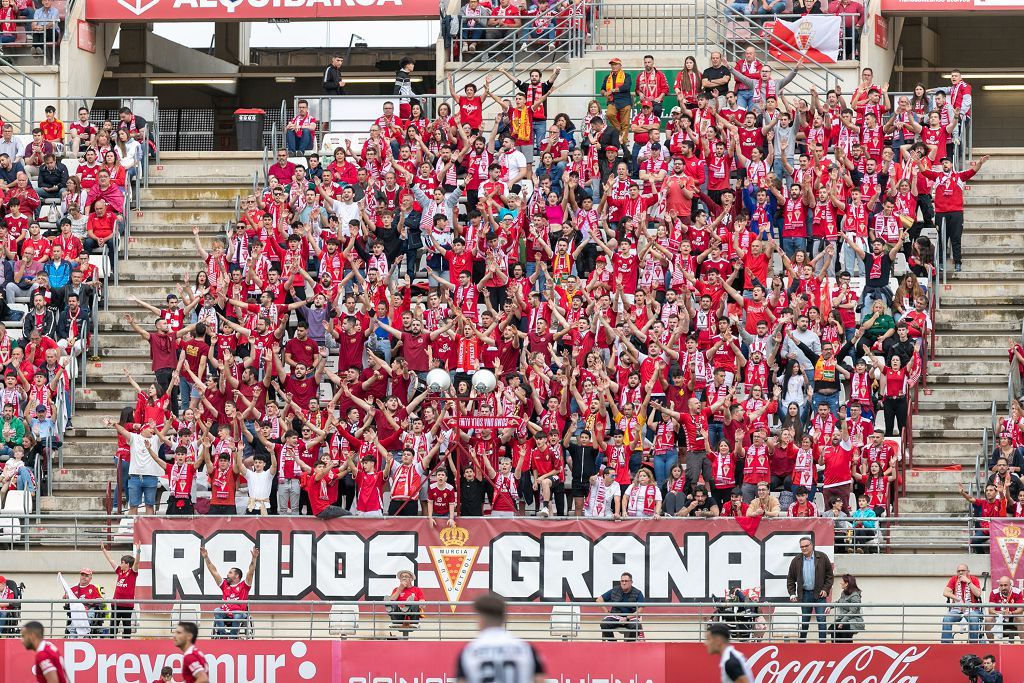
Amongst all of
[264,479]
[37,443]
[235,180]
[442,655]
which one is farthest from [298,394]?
[235,180]

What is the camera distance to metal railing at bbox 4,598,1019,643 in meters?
24.3

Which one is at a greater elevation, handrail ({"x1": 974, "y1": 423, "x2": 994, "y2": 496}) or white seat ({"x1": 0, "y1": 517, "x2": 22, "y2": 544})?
handrail ({"x1": 974, "y1": 423, "x2": 994, "y2": 496})

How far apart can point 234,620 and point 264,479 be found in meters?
2.79

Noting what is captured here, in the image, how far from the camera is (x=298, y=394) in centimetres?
2839

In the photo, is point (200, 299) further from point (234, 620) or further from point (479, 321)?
point (234, 620)

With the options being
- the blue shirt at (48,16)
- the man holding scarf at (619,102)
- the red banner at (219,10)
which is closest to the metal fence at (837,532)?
the man holding scarf at (619,102)

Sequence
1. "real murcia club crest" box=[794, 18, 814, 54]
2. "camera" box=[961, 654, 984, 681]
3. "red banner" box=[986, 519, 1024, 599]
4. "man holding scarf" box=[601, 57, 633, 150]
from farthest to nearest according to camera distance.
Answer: "real murcia club crest" box=[794, 18, 814, 54] → "man holding scarf" box=[601, 57, 633, 150] → "red banner" box=[986, 519, 1024, 599] → "camera" box=[961, 654, 984, 681]

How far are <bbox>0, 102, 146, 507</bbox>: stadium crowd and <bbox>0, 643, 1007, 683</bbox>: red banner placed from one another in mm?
4381

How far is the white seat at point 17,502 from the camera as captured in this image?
2762 cm

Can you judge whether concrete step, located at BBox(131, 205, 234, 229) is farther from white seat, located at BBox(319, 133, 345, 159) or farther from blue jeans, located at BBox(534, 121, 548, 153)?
blue jeans, located at BBox(534, 121, 548, 153)

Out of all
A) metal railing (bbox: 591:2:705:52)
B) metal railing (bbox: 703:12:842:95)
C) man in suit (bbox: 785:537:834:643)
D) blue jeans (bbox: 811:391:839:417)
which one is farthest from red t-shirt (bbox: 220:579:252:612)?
metal railing (bbox: 591:2:705:52)

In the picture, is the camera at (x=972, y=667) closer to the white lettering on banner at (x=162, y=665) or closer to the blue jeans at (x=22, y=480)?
the white lettering on banner at (x=162, y=665)

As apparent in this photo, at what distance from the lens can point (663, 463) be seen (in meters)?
26.6

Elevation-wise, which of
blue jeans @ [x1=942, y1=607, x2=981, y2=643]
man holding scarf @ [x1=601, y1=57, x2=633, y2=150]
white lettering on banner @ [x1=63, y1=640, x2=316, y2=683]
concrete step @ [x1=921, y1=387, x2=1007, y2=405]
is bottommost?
white lettering on banner @ [x1=63, y1=640, x2=316, y2=683]
